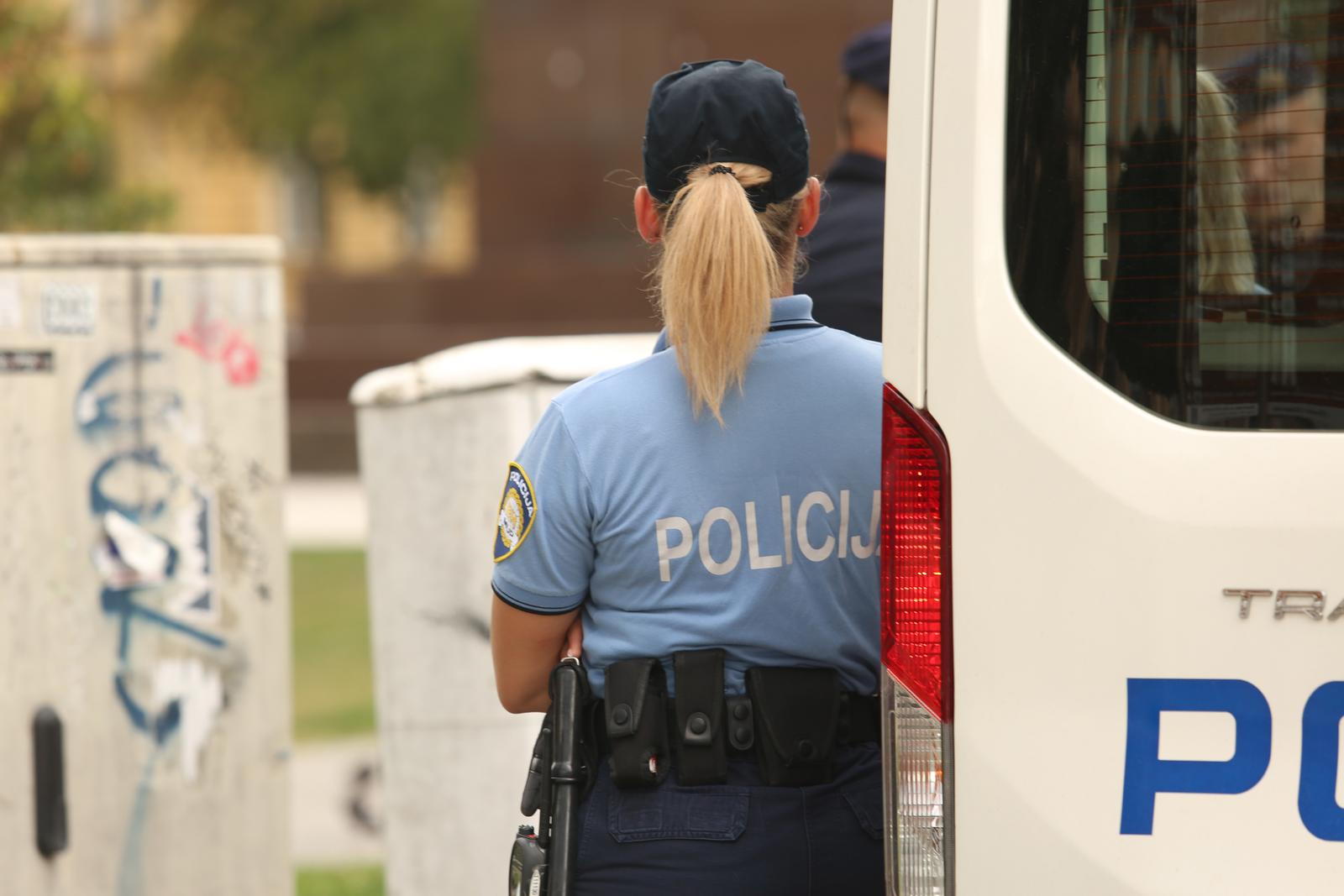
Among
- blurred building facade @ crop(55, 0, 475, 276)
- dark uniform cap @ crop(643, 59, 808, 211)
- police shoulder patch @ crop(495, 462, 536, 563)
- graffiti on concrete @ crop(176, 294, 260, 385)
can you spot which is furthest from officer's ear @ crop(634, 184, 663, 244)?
blurred building facade @ crop(55, 0, 475, 276)

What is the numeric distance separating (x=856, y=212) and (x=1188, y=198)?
162cm

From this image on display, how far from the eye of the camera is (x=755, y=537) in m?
2.20

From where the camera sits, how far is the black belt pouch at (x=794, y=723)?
216 cm

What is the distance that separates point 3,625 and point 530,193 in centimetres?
1635

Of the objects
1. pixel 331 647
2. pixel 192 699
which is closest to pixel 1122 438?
pixel 192 699

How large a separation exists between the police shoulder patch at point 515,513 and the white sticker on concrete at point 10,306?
208 cm

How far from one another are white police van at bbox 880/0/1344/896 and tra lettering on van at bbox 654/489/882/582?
23 centimetres

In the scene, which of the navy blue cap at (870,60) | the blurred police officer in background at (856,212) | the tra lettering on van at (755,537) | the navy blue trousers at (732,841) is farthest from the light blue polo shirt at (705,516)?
the navy blue cap at (870,60)

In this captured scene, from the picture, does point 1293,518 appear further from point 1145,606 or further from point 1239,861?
point 1239,861

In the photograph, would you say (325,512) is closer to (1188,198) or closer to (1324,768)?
(1188,198)

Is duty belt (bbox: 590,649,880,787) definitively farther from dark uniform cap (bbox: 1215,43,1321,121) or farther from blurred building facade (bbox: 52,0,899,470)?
blurred building facade (bbox: 52,0,899,470)

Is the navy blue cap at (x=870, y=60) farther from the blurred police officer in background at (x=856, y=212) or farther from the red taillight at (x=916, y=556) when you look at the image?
the red taillight at (x=916, y=556)

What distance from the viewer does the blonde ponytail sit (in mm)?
2135

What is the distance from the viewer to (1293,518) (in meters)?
1.81
